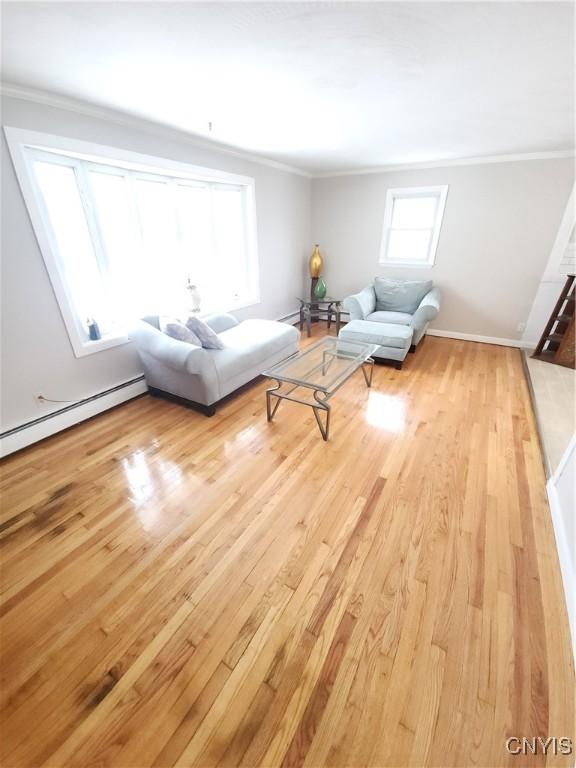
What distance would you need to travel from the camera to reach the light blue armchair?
350 centimetres

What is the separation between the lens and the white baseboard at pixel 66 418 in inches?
79.8

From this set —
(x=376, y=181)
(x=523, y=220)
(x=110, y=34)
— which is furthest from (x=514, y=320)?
(x=110, y=34)

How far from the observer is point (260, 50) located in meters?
1.36

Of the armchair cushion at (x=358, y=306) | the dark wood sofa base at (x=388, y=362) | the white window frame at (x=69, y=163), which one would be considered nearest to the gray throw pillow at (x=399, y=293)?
the armchair cushion at (x=358, y=306)

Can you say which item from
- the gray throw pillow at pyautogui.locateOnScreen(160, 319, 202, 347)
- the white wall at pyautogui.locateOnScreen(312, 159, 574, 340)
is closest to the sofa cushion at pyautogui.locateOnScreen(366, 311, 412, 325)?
the white wall at pyautogui.locateOnScreen(312, 159, 574, 340)

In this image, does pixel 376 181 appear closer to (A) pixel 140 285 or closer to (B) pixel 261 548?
(A) pixel 140 285

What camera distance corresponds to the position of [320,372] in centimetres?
247

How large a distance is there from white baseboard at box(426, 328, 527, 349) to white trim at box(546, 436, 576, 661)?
280 cm

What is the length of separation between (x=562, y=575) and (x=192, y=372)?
7.72ft

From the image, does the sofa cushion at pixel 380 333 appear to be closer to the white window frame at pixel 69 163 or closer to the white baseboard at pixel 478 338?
the white baseboard at pixel 478 338

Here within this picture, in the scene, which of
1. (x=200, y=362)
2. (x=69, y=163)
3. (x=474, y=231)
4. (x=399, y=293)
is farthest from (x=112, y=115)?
(x=474, y=231)

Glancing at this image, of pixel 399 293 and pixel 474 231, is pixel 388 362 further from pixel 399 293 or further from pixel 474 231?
pixel 474 231

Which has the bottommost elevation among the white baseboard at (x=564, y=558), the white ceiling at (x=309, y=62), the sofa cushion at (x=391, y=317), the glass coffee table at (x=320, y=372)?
the white baseboard at (x=564, y=558)

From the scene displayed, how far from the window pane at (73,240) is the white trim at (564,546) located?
3.30m
